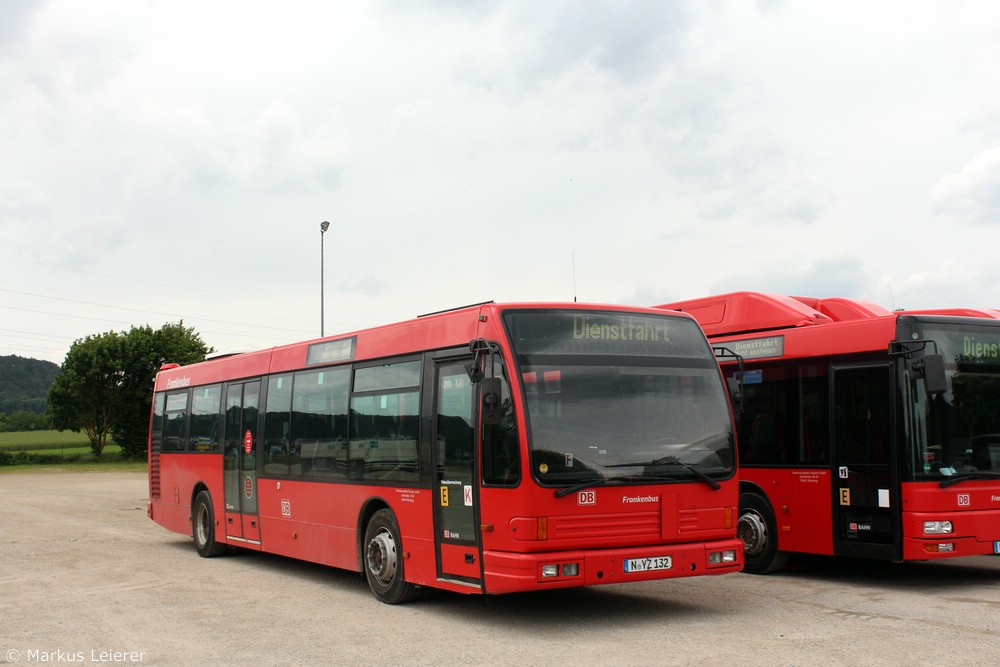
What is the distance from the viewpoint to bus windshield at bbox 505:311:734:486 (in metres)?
9.43

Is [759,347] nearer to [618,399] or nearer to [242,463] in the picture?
[618,399]

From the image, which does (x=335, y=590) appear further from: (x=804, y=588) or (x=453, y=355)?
(x=804, y=588)

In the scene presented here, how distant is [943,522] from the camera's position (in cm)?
1121

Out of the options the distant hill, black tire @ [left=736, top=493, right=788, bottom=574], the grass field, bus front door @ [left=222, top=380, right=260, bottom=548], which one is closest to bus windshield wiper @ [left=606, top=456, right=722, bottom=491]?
black tire @ [left=736, top=493, right=788, bottom=574]

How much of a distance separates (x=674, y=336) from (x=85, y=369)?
212ft

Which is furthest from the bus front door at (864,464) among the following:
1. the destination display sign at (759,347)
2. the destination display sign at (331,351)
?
the destination display sign at (331,351)

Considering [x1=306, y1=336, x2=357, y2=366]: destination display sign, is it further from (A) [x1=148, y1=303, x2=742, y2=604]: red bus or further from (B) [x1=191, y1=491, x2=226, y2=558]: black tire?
(B) [x1=191, y1=491, x2=226, y2=558]: black tire

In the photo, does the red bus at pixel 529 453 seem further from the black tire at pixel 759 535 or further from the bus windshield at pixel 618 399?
the black tire at pixel 759 535

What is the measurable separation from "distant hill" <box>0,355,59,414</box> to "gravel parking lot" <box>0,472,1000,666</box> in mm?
115556

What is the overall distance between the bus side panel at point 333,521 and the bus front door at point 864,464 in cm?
487

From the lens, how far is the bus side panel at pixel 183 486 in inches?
651

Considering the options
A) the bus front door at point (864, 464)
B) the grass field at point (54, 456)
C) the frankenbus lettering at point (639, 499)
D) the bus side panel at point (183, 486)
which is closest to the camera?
the frankenbus lettering at point (639, 499)

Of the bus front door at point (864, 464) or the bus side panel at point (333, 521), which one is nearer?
the bus side panel at point (333, 521)

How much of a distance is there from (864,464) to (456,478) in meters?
4.80
